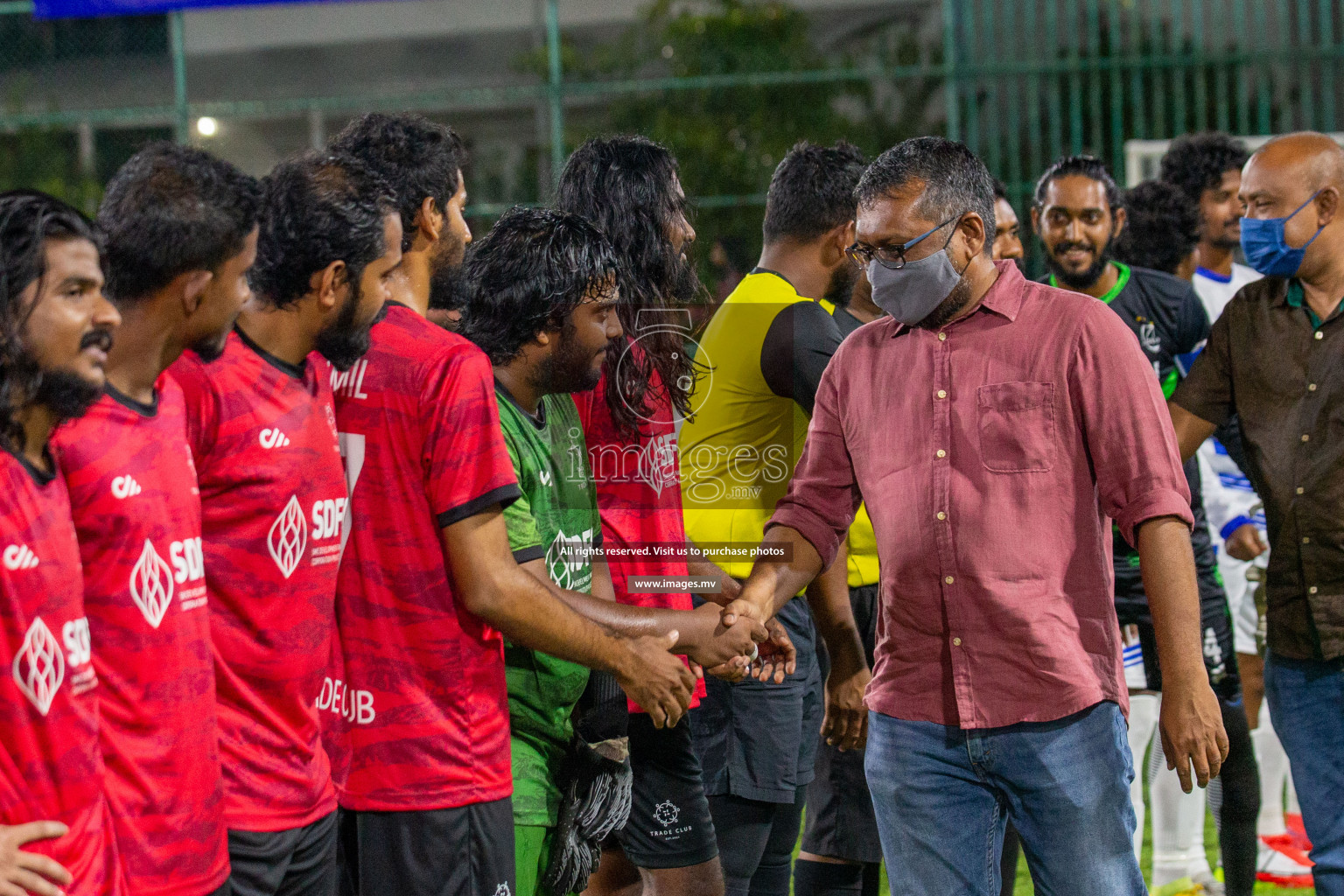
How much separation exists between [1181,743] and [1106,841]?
0.25 m

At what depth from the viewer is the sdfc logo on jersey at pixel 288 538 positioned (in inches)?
93.7

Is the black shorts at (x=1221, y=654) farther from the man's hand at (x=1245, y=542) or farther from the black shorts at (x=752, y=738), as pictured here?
the black shorts at (x=752, y=738)

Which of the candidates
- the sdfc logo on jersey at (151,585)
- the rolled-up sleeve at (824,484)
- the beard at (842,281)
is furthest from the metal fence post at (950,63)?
the sdfc logo on jersey at (151,585)

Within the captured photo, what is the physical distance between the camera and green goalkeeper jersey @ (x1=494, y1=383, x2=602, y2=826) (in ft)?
9.23

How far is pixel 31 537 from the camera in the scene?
1.92 meters

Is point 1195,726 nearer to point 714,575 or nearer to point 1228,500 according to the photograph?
point 714,575

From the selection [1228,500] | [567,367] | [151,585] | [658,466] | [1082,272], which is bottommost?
[1228,500]

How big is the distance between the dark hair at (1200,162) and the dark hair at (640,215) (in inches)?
131

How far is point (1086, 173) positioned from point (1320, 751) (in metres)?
2.45

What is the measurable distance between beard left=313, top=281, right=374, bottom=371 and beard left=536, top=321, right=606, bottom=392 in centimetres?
52

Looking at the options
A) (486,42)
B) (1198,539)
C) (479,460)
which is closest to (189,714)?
(479,460)

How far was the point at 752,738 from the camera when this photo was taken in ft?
11.6

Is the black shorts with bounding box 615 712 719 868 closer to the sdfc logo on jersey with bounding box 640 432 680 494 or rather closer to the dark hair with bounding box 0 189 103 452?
the sdfc logo on jersey with bounding box 640 432 680 494

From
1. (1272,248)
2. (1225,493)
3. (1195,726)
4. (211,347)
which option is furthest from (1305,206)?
(211,347)
